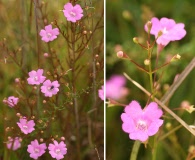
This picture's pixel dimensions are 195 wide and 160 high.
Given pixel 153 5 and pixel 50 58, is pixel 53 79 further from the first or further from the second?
pixel 153 5

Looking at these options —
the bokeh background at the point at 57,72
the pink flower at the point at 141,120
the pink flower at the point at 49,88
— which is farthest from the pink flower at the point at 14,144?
the pink flower at the point at 141,120

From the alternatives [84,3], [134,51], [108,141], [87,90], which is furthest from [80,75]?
[134,51]

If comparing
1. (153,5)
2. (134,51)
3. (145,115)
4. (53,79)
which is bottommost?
(145,115)

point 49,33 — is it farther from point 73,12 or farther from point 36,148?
point 36,148

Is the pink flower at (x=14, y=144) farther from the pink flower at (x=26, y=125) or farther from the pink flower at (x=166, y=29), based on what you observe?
the pink flower at (x=166, y=29)

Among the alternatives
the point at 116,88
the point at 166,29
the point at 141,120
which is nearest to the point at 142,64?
the point at 116,88

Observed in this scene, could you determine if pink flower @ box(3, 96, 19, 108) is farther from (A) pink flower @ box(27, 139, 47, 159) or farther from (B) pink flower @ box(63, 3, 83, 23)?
(B) pink flower @ box(63, 3, 83, 23)
